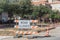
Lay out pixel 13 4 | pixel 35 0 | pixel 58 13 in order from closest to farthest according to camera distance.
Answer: pixel 13 4 < pixel 58 13 < pixel 35 0

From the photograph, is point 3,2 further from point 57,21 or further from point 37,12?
point 57,21

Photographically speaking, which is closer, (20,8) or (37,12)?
(20,8)

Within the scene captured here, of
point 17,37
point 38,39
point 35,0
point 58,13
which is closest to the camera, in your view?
point 38,39

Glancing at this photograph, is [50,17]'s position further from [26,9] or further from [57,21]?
[26,9]

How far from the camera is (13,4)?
49312 millimetres

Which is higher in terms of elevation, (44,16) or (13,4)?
(13,4)

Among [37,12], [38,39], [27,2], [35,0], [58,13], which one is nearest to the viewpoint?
[38,39]

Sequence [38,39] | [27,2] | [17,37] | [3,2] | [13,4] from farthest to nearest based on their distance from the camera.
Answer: [27,2]
[13,4]
[3,2]
[17,37]
[38,39]

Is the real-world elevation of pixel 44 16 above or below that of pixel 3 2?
below

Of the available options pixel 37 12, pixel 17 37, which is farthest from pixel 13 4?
pixel 17 37

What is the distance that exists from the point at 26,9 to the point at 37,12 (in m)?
8.02

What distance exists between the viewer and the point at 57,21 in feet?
208

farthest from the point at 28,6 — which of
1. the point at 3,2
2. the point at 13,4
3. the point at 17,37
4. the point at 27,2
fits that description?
the point at 17,37

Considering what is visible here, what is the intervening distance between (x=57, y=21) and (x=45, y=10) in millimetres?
4515
